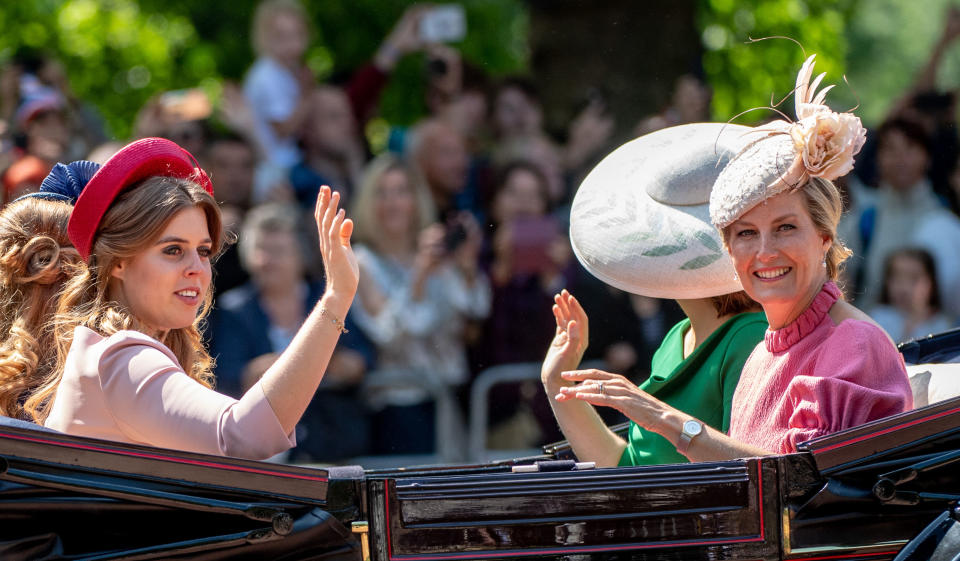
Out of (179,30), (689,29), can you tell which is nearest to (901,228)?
(689,29)

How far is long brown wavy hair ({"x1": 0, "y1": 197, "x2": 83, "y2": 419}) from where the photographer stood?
3084 millimetres

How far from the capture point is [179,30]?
14109 mm

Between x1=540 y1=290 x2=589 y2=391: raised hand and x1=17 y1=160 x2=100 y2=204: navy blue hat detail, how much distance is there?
130 centimetres

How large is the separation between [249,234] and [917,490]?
4388mm

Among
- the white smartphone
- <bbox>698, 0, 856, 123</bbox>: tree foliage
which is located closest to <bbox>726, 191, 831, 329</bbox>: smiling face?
the white smartphone

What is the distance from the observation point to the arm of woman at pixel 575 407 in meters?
3.27

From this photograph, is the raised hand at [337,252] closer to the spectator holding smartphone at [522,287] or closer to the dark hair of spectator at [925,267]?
the spectator holding smartphone at [522,287]

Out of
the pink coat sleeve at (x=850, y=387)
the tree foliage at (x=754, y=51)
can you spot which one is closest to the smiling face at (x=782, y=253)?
the pink coat sleeve at (x=850, y=387)

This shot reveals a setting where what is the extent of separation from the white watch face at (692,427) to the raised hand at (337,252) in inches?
30.8

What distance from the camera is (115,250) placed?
2750 millimetres

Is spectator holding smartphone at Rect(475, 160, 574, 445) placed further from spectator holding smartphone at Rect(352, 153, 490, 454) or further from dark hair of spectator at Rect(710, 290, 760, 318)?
dark hair of spectator at Rect(710, 290, 760, 318)

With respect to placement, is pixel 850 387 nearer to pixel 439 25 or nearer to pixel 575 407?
pixel 575 407

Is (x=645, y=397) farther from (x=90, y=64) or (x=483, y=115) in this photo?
(x=90, y=64)

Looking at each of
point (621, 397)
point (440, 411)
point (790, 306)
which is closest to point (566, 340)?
point (621, 397)
